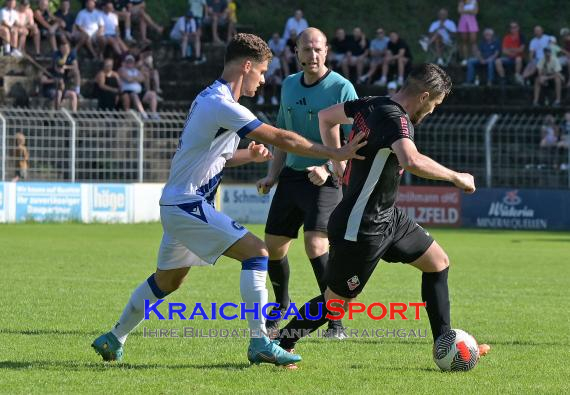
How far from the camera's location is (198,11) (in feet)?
107

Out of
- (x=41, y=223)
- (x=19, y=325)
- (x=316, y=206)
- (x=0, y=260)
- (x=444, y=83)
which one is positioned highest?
(x=444, y=83)

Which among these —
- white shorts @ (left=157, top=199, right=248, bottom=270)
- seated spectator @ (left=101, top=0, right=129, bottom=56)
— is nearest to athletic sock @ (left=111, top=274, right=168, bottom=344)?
white shorts @ (left=157, top=199, right=248, bottom=270)

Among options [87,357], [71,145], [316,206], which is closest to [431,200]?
[71,145]

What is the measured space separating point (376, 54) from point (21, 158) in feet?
35.2

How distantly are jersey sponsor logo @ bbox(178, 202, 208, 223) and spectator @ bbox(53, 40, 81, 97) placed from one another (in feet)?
74.1

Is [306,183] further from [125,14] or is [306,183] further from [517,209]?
[125,14]

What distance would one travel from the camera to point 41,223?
24938 mm

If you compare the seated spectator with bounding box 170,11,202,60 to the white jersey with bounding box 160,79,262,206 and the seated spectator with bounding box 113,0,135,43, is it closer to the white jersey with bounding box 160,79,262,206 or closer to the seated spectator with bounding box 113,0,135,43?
the seated spectator with bounding box 113,0,135,43

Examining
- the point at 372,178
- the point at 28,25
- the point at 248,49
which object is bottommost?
the point at 28,25

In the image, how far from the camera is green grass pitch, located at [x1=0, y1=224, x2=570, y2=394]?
23.1ft

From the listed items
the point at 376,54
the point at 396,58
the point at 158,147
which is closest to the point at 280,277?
the point at 158,147

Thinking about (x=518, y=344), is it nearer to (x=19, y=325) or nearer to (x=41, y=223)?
(x=19, y=325)

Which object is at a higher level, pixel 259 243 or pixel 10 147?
pixel 259 243

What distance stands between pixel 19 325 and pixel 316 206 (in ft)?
8.58
